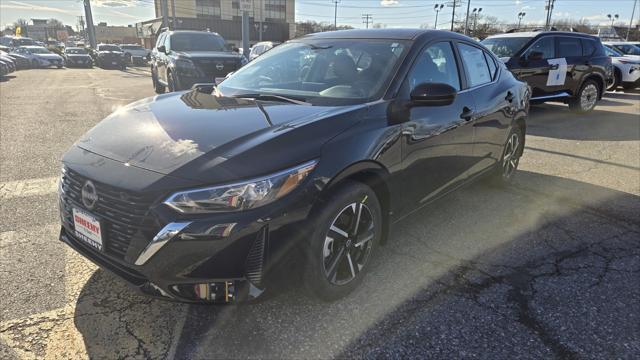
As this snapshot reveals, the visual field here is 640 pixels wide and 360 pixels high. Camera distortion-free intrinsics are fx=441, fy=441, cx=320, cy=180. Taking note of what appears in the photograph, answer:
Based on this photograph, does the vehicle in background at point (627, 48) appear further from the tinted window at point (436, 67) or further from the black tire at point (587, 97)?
the tinted window at point (436, 67)

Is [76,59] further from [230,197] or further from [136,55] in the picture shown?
[230,197]

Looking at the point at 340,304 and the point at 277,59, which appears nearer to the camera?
the point at 340,304

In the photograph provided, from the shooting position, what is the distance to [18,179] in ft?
16.1

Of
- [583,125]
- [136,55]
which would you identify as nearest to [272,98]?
[583,125]

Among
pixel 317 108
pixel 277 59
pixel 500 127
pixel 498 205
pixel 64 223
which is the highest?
pixel 277 59

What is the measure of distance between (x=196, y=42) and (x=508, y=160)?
32.3ft

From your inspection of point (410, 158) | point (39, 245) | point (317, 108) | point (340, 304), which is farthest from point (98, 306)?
point (410, 158)

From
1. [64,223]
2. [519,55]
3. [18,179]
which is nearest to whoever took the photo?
[64,223]

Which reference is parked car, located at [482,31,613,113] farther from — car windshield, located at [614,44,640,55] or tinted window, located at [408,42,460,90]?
car windshield, located at [614,44,640,55]

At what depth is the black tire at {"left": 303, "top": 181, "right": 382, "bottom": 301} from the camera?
2.41 meters

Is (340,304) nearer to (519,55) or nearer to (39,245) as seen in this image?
(39,245)

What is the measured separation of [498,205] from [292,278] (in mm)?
2987

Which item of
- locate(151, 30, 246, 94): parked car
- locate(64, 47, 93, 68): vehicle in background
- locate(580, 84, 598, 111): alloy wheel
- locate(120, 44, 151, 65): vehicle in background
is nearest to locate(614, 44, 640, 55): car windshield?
locate(580, 84, 598, 111): alloy wheel

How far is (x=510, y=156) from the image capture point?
5008 millimetres
